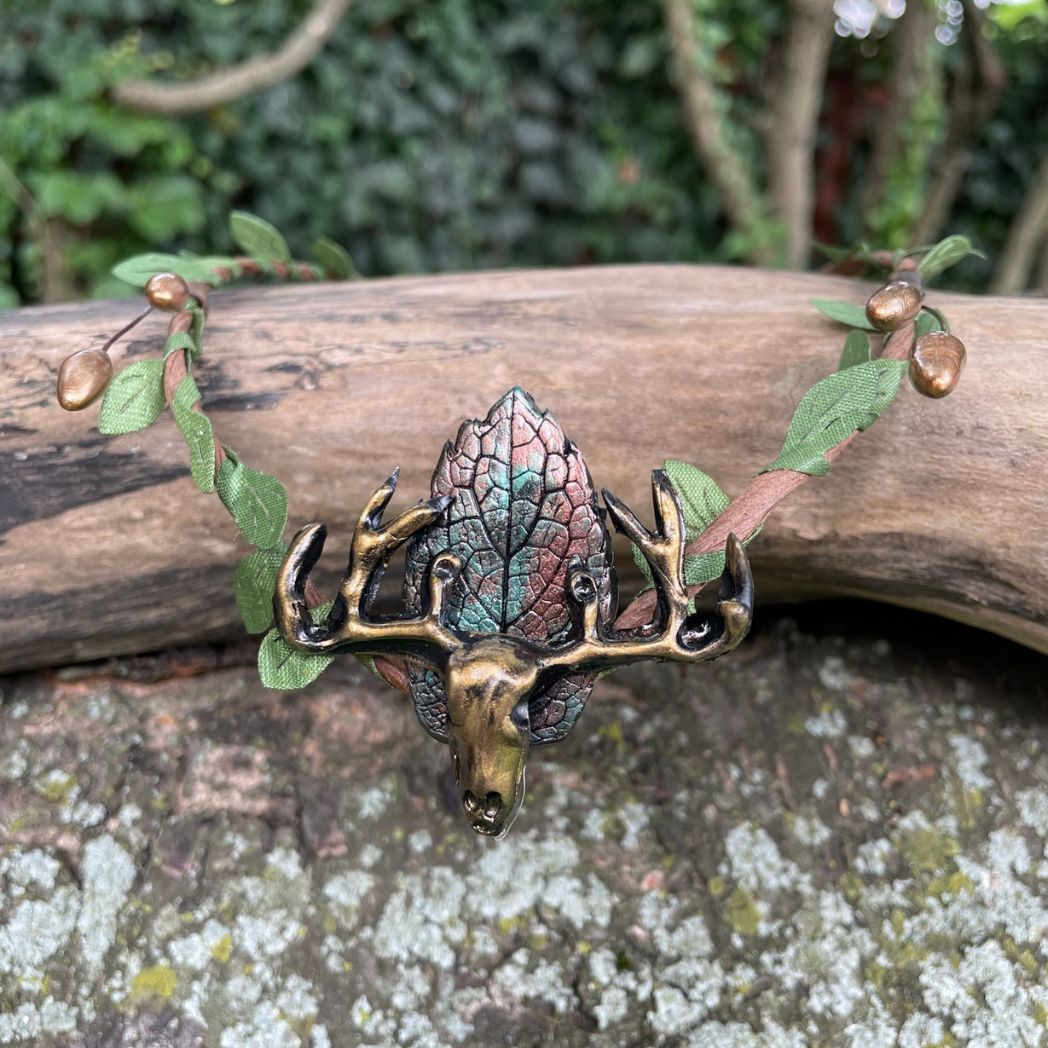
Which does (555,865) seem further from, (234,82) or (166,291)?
(234,82)

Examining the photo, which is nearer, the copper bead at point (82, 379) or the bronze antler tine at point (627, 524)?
the bronze antler tine at point (627, 524)

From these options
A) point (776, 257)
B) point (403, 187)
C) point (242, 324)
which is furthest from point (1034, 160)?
point (242, 324)

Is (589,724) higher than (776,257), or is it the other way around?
(776,257)

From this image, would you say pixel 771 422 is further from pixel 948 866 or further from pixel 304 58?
pixel 304 58

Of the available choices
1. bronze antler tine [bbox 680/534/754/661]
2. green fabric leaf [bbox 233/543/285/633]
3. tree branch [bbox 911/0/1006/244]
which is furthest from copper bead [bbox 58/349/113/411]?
tree branch [bbox 911/0/1006/244]

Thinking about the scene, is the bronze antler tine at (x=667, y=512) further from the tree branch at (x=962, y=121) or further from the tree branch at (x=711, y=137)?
the tree branch at (x=962, y=121)

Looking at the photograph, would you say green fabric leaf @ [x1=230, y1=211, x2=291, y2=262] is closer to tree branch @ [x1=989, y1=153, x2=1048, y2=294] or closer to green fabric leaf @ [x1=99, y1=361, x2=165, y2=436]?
green fabric leaf @ [x1=99, y1=361, x2=165, y2=436]

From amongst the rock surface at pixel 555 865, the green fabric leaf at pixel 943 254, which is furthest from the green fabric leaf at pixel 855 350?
the rock surface at pixel 555 865
